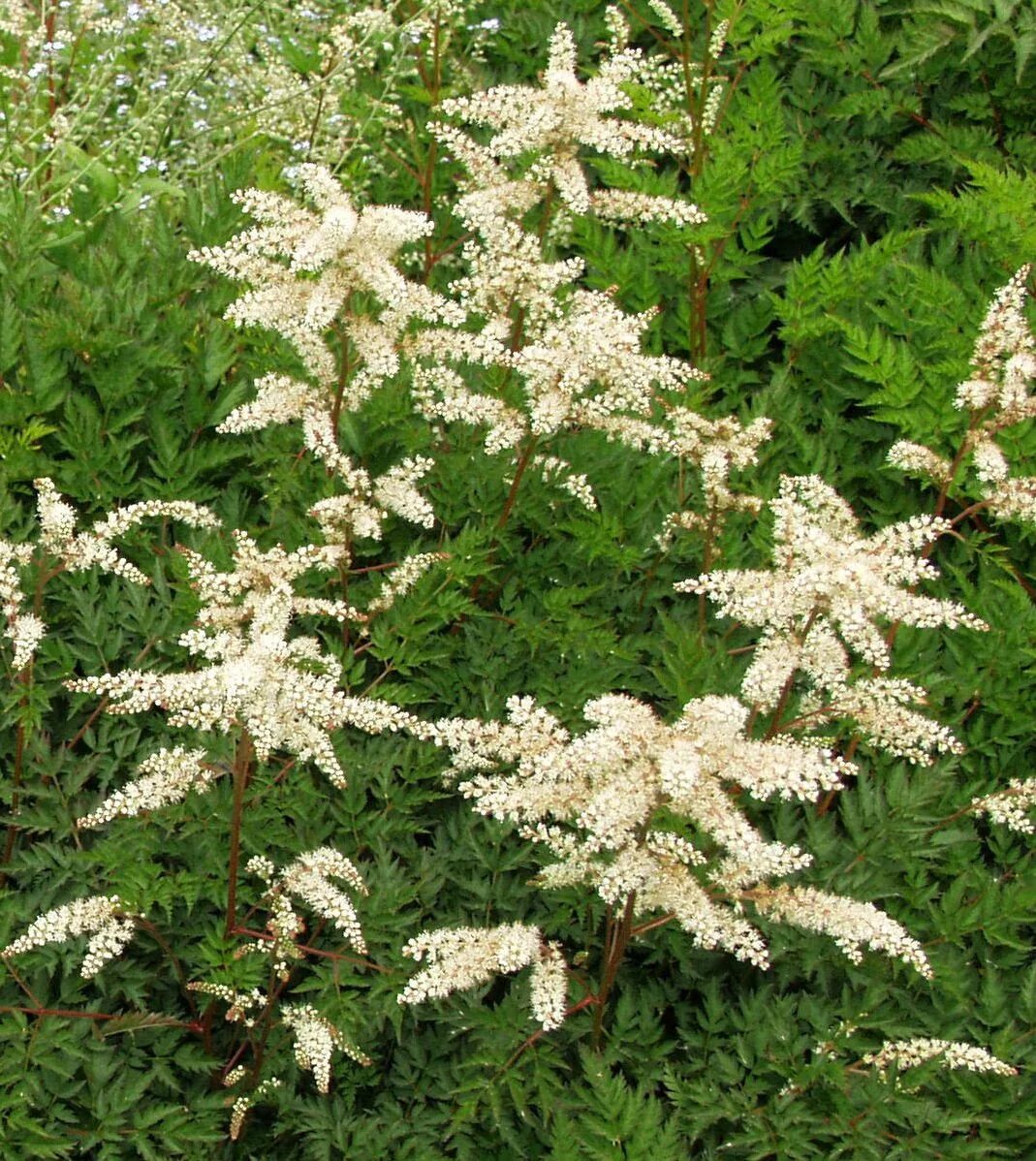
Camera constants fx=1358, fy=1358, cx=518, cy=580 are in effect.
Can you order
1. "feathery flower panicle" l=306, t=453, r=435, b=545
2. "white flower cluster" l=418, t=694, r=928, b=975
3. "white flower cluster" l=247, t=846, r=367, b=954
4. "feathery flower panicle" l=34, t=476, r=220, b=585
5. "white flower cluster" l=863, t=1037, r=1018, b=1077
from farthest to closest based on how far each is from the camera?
1. "feathery flower panicle" l=306, t=453, r=435, b=545
2. "feathery flower panicle" l=34, t=476, r=220, b=585
3. "white flower cluster" l=863, t=1037, r=1018, b=1077
4. "white flower cluster" l=247, t=846, r=367, b=954
5. "white flower cluster" l=418, t=694, r=928, b=975

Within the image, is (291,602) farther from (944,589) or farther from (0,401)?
(944,589)

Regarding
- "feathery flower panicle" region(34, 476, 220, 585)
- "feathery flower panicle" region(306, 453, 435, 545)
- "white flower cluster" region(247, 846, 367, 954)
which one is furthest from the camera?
"feathery flower panicle" region(306, 453, 435, 545)

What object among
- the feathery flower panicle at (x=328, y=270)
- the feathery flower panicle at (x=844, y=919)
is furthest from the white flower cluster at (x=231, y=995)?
the feathery flower panicle at (x=328, y=270)

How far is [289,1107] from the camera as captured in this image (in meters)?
3.23

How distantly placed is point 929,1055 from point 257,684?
1.73 meters

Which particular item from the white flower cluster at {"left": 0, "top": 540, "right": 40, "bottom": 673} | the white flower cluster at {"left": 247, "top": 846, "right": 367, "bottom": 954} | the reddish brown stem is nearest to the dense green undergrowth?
the reddish brown stem

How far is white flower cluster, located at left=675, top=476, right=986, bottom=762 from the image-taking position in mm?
2889

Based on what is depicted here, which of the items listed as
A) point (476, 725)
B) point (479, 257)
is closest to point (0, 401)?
point (479, 257)

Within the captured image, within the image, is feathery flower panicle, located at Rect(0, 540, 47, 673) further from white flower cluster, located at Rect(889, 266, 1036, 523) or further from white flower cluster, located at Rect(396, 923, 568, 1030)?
white flower cluster, located at Rect(889, 266, 1036, 523)

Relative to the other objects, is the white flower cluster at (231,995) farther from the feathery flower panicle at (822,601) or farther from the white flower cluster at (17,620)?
the feathery flower panicle at (822,601)

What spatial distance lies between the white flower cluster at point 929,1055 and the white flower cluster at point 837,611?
25.8 inches

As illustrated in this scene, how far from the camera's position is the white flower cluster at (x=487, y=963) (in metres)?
2.79

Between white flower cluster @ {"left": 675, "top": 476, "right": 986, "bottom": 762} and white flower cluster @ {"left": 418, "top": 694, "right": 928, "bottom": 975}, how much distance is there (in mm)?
199

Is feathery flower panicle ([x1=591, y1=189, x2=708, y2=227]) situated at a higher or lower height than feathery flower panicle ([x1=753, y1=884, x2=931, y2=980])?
higher
